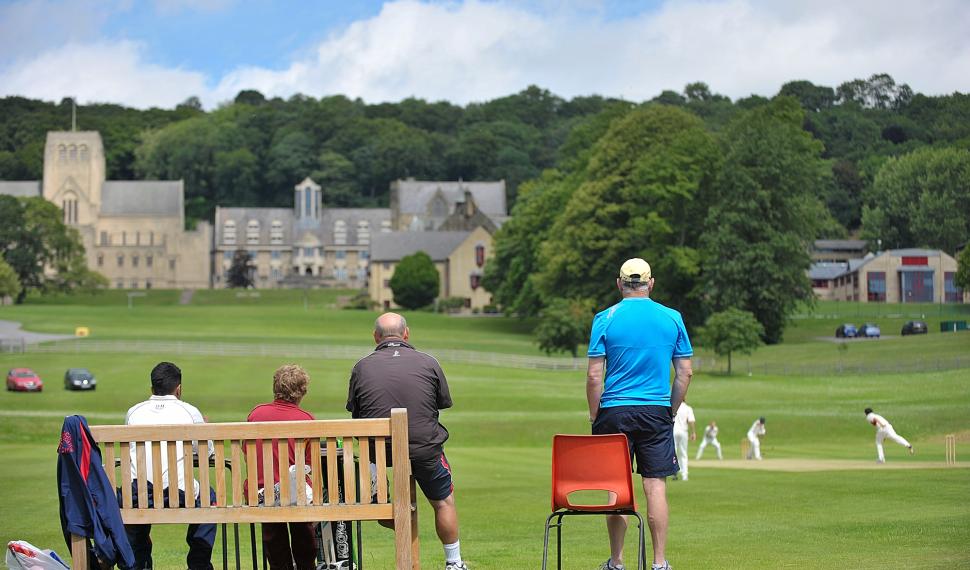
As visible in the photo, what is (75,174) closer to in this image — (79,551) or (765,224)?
(765,224)

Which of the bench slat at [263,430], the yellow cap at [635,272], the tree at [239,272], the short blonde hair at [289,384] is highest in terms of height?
the tree at [239,272]

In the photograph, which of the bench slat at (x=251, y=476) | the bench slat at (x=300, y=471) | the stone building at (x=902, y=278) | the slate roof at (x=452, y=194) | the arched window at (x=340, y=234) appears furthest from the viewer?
the arched window at (x=340, y=234)

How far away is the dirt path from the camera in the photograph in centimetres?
2591

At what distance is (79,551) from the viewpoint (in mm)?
8758

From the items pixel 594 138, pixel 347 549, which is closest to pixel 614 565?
pixel 347 549

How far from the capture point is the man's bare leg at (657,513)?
30.8ft

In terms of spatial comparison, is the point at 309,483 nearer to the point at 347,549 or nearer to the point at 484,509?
the point at 347,549

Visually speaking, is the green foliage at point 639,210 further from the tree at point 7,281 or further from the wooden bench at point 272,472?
the wooden bench at point 272,472

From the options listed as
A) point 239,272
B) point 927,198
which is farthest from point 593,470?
point 239,272

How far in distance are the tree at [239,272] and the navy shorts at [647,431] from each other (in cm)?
15528

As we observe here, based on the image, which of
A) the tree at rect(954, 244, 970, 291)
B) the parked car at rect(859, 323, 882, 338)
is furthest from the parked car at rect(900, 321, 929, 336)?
the tree at rect(954, 244, 970, 291)

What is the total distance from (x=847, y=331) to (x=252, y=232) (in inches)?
4578

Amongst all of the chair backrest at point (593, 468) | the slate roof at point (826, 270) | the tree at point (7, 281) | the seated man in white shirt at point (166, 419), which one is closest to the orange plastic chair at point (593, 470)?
the chair backrest at point (593, 468)

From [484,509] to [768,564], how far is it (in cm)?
848
